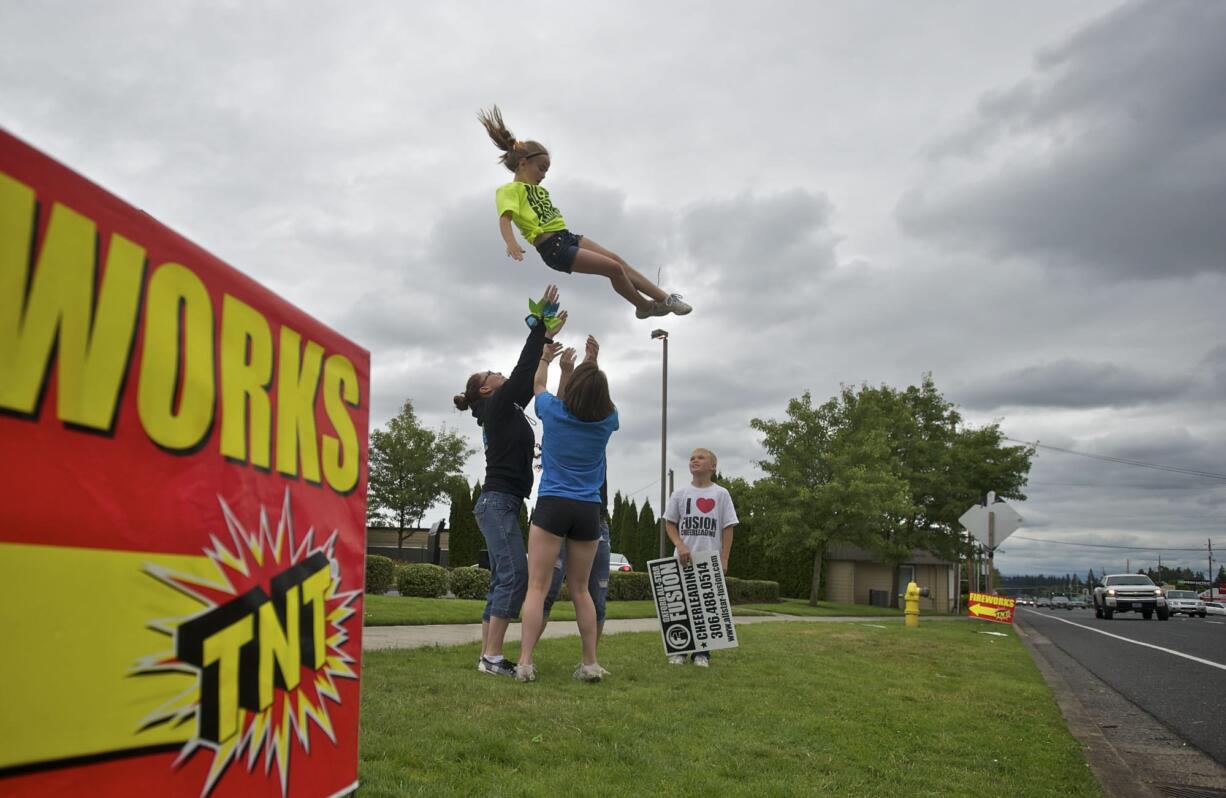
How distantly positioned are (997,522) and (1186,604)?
3530 cm

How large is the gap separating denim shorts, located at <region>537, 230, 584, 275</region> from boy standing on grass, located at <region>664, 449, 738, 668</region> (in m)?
2.76

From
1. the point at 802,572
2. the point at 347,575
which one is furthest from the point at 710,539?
the point at 802,572

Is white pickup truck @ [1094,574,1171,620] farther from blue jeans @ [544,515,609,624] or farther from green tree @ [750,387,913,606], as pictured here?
blue jeans @ [544,515,609,624]

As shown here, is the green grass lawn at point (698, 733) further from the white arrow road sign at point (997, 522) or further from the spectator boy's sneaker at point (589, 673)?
the white arrow road sign at point (997, 522)

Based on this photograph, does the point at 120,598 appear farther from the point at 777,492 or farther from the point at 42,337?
the point at 777,492

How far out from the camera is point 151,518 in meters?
1.67

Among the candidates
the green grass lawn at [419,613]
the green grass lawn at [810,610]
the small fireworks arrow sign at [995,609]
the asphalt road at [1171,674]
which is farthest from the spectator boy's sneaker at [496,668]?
the small fireworks arrow sign at [995,609]

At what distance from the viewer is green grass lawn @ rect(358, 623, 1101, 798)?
140 inches

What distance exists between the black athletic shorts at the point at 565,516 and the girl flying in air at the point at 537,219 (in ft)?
4.70

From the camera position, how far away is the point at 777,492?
116 feet

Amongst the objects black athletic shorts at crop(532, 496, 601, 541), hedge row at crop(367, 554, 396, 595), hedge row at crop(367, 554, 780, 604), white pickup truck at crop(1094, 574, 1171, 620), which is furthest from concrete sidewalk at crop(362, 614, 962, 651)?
white pickup truck at crop(1094, 574, 1171, 620)

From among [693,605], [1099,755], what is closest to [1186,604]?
[693,605]

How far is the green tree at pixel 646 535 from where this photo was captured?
159 ft

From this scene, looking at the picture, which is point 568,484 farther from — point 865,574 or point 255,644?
point 865,574
